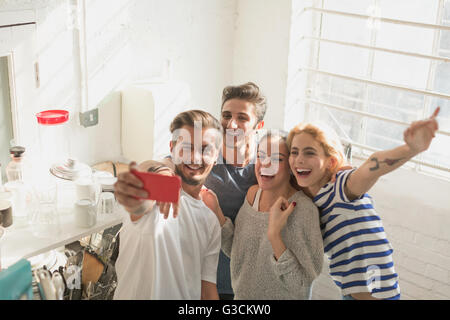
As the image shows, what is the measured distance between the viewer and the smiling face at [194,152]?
1.73 m

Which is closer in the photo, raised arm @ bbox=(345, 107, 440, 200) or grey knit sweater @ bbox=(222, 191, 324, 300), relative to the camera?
raised arm @ bbox=(345, 107, 440, 200)

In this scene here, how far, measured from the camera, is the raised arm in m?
1.47

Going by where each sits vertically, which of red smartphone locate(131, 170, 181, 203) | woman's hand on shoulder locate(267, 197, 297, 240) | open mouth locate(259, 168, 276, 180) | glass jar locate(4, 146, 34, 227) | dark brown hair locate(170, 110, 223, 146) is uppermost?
dark brown hair locate(170, 110, 223, 146)

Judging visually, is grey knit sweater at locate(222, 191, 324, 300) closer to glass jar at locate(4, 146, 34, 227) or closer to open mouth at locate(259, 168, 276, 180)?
open mouth at locate(259, 168, 276, 180)

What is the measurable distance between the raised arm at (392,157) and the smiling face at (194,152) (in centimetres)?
48

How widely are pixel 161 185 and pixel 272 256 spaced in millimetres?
591

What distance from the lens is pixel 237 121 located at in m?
2.19

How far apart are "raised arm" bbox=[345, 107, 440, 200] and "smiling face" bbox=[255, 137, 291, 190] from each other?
9.6 inches

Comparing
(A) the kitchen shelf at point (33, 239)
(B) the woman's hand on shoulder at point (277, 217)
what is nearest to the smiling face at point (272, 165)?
(B) the woman's hand on shoulder at point (277, 217)

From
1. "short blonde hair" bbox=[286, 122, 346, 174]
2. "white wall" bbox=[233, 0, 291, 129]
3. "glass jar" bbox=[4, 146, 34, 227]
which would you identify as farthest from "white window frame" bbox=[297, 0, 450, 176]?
"glass jar" bbox=[4, 146, 34, 227]

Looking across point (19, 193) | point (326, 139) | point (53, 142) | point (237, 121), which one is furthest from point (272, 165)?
point (53, 142)

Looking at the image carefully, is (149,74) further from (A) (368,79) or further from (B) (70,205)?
(A) (368,79)
